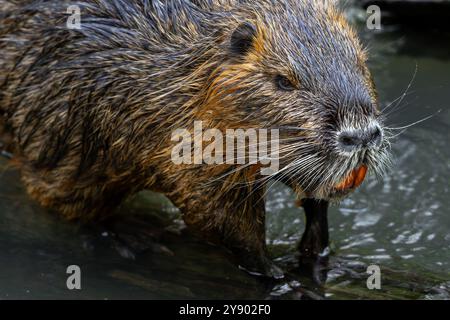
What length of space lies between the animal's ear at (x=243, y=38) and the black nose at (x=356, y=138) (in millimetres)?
778

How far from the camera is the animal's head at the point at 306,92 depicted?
458 centimetres

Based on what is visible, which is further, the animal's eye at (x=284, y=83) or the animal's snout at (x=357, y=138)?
the animal's eye at (x=284, y=83)

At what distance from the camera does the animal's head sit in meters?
4.58

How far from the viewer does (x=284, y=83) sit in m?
4.81

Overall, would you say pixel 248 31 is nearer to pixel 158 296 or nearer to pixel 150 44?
pixel 150 44

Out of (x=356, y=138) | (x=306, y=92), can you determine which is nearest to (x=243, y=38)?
(x=306, y=92)

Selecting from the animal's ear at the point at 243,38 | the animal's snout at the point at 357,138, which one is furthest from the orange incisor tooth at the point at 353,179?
the animal's ear at the point at 243,38

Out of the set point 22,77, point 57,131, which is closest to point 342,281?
point 57,131

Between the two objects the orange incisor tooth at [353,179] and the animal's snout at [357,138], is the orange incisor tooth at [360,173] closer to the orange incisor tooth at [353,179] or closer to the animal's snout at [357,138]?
the orange incisor tooth at [353,179]

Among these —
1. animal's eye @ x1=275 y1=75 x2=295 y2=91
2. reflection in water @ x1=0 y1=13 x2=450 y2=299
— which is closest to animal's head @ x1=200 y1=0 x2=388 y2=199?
animal's eye @ x1=275 y1=75 x2=295 y2=91

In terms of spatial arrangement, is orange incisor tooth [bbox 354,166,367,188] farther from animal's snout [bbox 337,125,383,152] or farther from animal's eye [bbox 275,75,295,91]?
animal's eye [bbox 275,75,295,91]

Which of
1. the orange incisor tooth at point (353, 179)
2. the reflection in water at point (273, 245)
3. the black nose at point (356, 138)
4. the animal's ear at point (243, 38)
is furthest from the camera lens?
the reflection in water at point (273, 245)

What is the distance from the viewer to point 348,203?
264 inches

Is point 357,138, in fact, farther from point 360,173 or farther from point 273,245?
point 273,245
